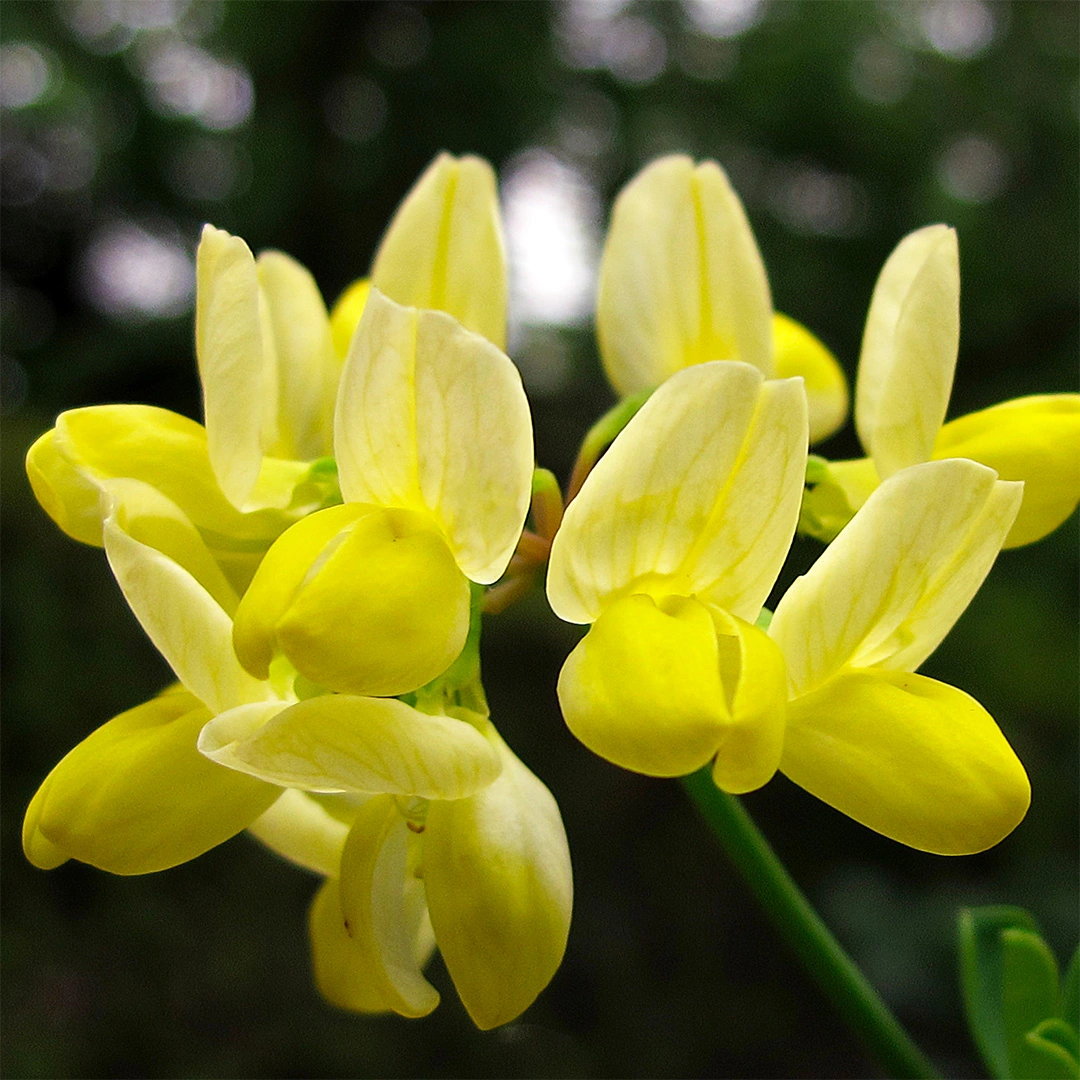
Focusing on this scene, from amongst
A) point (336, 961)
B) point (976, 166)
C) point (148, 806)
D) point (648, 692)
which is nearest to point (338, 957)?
point (336, 961)

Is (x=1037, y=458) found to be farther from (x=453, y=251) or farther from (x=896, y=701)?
(x=453, y=251)

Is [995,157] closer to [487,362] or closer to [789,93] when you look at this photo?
[789,93]

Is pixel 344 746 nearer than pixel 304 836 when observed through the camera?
Yes

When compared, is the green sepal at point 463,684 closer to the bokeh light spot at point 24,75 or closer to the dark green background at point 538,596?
the dark green background at point 538,596

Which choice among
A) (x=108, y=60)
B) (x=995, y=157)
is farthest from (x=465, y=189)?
(x=108, y=60)

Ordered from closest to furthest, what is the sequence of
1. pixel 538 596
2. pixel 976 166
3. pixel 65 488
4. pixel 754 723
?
pixel 754 723 → pixel 65 488 → pixel 538 596 → pixel 976 166

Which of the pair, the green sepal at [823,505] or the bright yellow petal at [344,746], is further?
the green sepal at [823,505]

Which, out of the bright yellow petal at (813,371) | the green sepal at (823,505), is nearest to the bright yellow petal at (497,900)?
the green sepal at (823,505)
